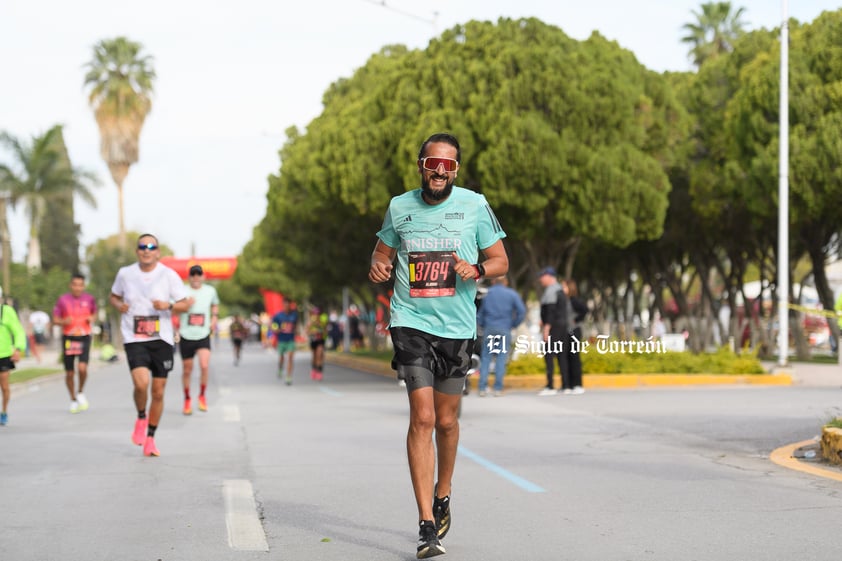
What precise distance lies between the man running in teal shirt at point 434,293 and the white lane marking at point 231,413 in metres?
9.05

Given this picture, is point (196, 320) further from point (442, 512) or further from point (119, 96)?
point (119, 96)

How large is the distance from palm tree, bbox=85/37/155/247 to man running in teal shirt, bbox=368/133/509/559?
6157 centimetres

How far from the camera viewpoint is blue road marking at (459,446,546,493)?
28.7ft

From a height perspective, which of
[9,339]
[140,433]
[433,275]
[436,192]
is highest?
[436,192]

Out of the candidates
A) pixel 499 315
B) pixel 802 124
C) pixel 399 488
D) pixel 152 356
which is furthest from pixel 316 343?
pixel 399 488

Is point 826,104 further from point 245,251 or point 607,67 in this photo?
point 245,251

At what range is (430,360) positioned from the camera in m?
6.28

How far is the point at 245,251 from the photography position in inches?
3501

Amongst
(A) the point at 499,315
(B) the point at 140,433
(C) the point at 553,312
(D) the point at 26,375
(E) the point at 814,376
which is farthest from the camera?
(D) the point at 26,375

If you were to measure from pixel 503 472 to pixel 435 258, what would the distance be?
3.81 m

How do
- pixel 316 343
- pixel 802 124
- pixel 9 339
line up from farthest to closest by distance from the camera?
1. pixel 802 124
2. pixel 316 343
3. pixel 9 339

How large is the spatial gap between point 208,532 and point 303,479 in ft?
7.51

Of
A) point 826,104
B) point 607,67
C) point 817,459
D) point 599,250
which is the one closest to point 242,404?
point 817,459

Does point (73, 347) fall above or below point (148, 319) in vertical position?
below
